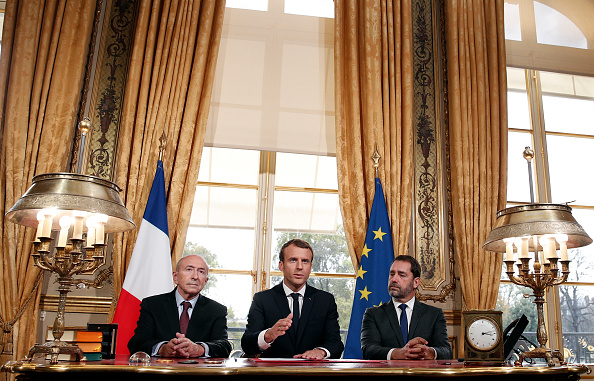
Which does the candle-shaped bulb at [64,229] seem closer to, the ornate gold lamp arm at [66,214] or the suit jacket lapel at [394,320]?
the ornate gold lamp arm at [66,214]

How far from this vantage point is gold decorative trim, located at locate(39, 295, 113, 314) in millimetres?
4117

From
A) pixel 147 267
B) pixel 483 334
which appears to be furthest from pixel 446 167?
pixel 147 267

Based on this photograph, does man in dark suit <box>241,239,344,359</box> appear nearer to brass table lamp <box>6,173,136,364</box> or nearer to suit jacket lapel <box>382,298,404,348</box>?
suit jacket lapel <box>382,298,404,348</box>

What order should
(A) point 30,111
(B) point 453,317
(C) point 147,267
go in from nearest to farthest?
(C) point 147,267, (A) point 30,111, (B) point 453,317

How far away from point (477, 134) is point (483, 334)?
2.66 meters

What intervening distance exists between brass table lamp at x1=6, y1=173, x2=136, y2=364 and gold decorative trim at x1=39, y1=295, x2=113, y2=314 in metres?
1.51

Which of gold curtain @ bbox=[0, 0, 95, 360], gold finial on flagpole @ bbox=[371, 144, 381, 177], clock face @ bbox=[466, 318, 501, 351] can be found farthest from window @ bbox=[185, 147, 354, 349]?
clock face @ bbox=[466, 318, 501, 351]

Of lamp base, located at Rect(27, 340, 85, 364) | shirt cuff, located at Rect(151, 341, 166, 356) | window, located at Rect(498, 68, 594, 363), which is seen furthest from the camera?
window, located at Rect(498, 68, 594, 363)

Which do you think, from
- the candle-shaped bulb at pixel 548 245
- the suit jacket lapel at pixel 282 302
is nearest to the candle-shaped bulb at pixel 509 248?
the candle-shaped bulb at pixel 548 245

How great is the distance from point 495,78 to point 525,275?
259 cm

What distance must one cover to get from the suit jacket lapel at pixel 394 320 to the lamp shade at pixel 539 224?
669mm

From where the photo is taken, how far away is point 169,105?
14.9 feet

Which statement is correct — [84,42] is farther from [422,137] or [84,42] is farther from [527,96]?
[527,96]

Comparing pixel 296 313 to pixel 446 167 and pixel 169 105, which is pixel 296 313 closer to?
pixel 169 105
